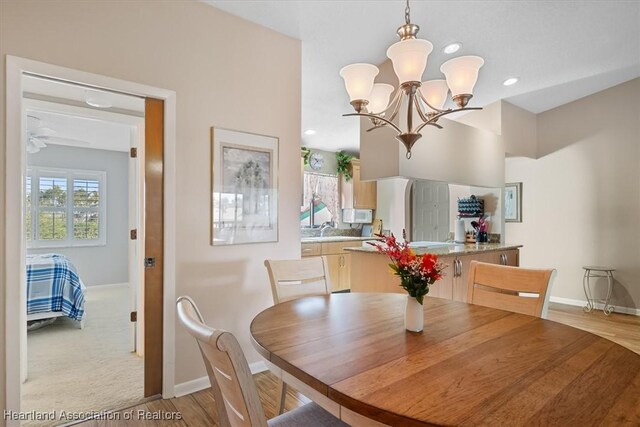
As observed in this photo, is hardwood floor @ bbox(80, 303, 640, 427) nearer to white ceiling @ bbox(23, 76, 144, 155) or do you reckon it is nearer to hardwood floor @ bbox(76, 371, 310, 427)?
hardwood floor @ bbox(76, 371, 310, 427)

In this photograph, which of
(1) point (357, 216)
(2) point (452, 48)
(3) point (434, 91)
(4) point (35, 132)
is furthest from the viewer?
(1) point (357, 216)

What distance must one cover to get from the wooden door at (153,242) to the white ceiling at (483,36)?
39.3 inches

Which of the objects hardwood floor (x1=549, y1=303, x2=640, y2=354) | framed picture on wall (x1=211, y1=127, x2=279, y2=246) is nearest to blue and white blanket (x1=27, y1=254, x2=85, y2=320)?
framed picture on wall (x1=211, y1=127, x2=279, y2=246)

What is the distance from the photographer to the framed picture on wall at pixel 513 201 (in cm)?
536

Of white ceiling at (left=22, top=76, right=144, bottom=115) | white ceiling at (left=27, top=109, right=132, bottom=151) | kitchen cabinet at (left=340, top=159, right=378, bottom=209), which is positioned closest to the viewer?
white ceiling at (left=22, top=76, right=144, bottom=115)

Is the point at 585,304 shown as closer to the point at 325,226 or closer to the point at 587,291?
the point at 587,291

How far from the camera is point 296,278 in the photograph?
203cm

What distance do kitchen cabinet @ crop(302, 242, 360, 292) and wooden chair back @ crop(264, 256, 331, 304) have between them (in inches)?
107

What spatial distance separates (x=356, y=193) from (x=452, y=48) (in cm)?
299

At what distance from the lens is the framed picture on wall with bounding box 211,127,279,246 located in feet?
8.14

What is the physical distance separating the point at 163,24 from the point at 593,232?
18.3ft

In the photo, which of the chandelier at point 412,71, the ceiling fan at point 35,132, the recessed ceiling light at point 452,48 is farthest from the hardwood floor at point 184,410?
the recessed ceiling light at point 452,48

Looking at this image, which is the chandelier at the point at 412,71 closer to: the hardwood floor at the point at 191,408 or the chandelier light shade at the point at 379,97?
the chandelier light shade at the point at 379,97

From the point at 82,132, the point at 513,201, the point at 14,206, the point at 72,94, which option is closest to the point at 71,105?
the point at 72,94
